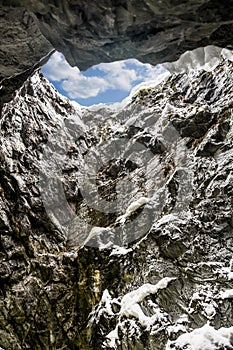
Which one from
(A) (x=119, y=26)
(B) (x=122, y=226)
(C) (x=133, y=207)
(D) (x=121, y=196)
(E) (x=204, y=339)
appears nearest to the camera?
(A) (x=119, y=26)

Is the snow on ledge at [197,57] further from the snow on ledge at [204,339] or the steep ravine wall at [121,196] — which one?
the snow on ledge at [204,339]

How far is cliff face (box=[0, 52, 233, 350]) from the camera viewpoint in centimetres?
1175

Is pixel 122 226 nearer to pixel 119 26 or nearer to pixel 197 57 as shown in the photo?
pixel 197 57

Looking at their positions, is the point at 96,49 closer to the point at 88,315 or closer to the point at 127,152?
the point at 88,315

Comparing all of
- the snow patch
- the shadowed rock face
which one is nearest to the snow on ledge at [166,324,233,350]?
the snow patch

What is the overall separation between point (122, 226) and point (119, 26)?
10.7m

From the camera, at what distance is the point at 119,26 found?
6.18 meters

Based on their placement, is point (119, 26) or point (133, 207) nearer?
point (119, 26)

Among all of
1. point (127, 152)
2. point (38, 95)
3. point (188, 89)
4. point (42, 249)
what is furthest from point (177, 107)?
point (42, 249)

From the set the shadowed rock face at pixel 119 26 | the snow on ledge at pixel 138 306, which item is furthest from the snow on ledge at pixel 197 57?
the snow on ledge at pixel 138 306

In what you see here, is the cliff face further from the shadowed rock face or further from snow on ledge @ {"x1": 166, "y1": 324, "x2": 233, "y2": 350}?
the shadowed rock face

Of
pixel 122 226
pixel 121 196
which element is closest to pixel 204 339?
pixel 122 226

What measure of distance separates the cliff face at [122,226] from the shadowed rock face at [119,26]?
25.1 ft

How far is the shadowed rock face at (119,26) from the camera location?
588 cm
